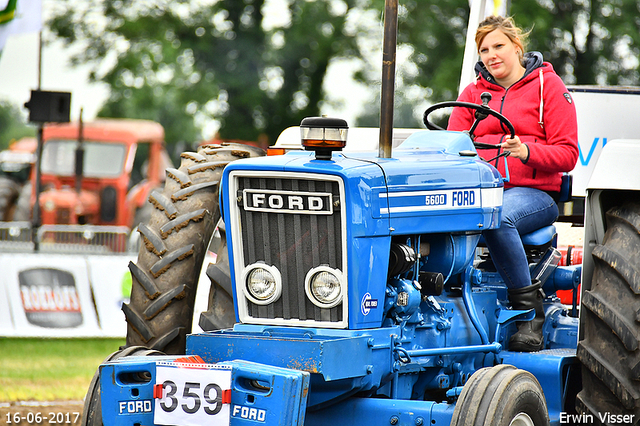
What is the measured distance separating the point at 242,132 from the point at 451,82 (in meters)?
6.09

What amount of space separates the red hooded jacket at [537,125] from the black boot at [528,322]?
571 millimetres

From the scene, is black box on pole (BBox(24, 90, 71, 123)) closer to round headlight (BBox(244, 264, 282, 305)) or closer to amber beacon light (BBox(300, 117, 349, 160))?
round headlight (BBox(244, 264, 282, 305))

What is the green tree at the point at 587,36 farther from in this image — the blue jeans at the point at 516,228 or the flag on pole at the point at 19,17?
the blue jeans at the point at 516,228

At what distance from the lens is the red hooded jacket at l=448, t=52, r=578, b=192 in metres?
4.72

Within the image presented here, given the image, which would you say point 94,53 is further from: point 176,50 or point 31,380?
point 31,380

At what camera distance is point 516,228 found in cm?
466

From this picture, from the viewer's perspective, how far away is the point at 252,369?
342 centimetres

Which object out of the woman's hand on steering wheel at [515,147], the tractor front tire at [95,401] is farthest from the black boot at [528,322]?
the tractor front tire at [95,401]

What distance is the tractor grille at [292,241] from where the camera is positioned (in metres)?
3.74

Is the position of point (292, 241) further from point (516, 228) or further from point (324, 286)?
point (516, 228)

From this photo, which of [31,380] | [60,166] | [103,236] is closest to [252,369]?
[31,380]

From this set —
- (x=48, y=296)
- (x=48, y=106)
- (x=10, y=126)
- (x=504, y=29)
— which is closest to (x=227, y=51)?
(x=48, y=106)

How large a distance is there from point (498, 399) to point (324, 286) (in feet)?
2.69

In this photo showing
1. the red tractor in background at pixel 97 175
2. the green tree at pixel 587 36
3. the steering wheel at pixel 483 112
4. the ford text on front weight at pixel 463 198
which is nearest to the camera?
the ford text on front weight at pixel 463 198
